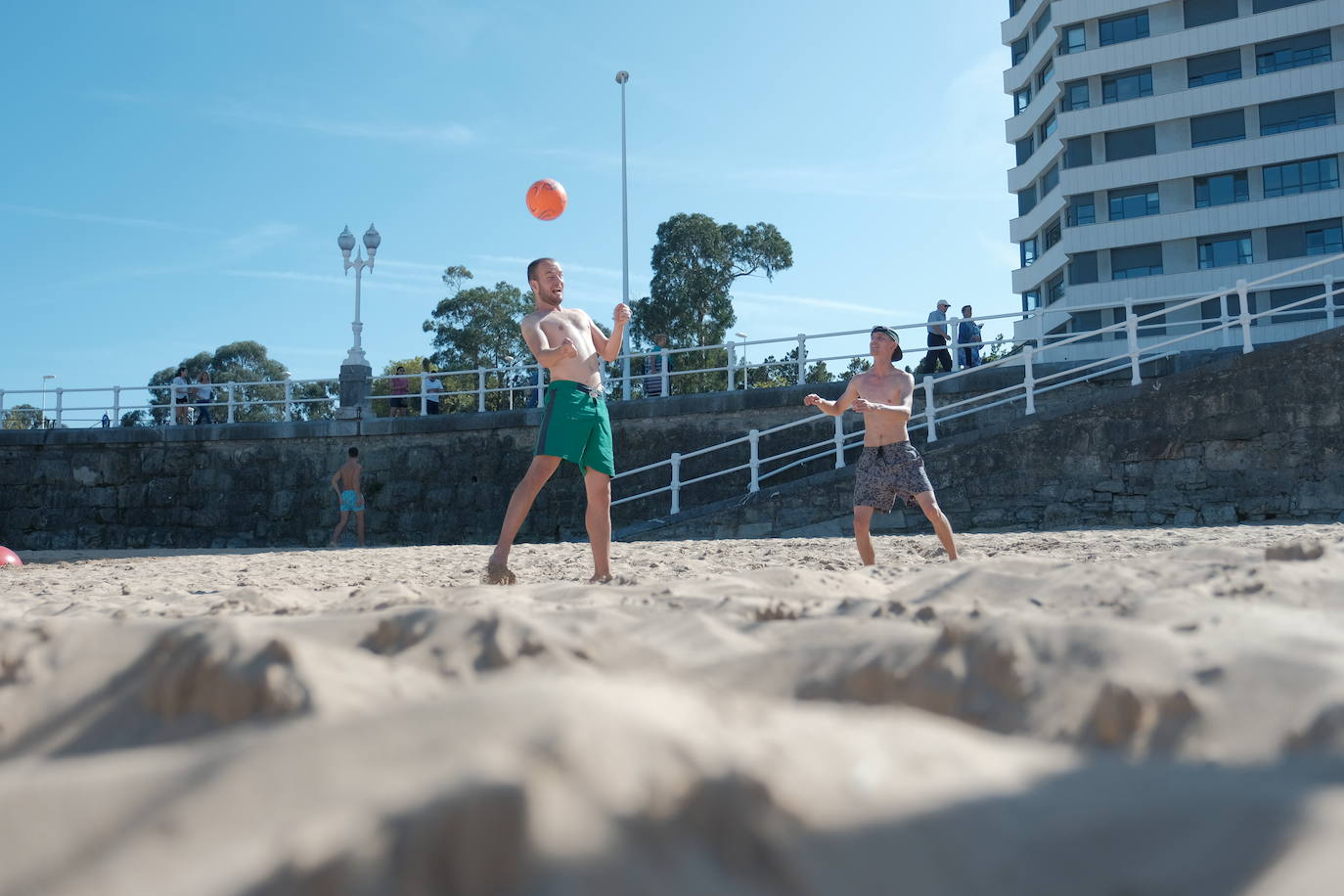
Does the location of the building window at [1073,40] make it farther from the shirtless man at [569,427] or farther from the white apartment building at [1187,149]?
the shirtless man at [569,427]

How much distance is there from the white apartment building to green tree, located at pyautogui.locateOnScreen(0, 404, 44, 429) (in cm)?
3045

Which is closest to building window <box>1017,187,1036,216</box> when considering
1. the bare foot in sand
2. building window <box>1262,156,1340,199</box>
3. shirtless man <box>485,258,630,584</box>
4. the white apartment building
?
the white apartment building

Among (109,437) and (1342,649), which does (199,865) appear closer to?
(1342,649)

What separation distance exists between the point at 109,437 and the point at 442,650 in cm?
1752

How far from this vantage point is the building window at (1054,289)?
41156 mm

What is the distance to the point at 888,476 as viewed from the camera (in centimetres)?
558

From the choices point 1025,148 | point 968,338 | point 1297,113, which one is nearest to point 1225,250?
point 1297,113

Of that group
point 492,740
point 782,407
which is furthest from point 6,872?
point 782,407

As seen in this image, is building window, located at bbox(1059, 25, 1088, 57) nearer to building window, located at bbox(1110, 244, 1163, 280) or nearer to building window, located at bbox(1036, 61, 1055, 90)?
building window, located at bbox(1036, 61, 1055, 90)

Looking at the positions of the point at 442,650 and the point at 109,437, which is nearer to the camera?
the point at 442,650

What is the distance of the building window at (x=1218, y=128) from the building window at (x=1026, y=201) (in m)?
7.67

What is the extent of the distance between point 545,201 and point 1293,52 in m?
38.6

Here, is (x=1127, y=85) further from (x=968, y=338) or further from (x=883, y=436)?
(x=883, y=436)

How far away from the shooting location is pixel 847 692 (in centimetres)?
177
